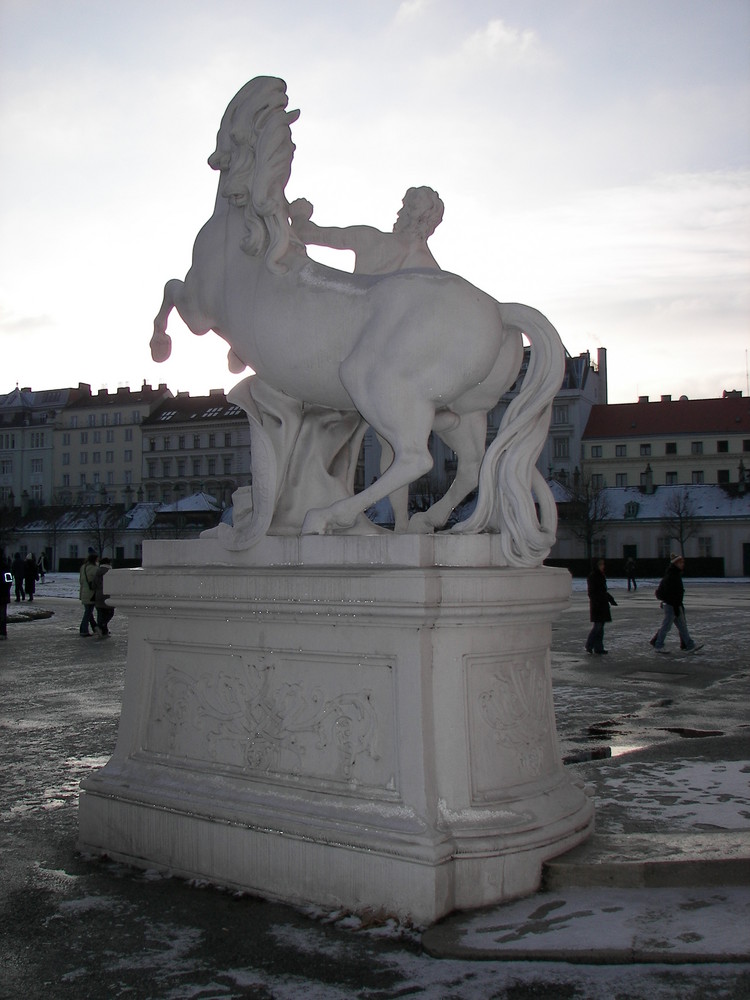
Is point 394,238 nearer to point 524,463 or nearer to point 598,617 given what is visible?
point 524,463

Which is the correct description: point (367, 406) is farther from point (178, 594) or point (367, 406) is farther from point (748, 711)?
point (748, 711)

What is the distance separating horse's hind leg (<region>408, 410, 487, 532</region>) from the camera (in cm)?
412

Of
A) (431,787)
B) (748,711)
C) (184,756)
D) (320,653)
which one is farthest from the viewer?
(748,711)

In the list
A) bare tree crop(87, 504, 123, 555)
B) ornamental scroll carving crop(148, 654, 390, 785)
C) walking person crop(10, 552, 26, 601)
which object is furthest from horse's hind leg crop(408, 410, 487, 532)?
bare tree crop(87, 504, 123, 555)

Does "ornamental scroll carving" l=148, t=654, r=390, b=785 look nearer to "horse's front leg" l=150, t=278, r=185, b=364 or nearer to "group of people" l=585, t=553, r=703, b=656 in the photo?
"horse's front leg" l=150, t=278, r=185, b=364

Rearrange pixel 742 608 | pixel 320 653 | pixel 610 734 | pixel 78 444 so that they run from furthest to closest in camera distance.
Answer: pixel 78 444 → pixel 742 608 → pixel 610 734 → pixel 320 653

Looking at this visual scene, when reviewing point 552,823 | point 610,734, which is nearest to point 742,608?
point 610,734

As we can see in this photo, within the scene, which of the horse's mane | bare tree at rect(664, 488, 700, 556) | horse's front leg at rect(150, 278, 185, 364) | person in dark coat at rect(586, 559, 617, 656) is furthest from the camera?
bare tree at rect(664, 488, 700, 556)

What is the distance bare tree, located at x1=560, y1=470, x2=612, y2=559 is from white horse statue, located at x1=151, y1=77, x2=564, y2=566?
4626 centimetres

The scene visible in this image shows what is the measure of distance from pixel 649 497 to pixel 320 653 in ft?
168

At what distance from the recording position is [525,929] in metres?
2.99

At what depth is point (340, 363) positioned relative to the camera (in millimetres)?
3803

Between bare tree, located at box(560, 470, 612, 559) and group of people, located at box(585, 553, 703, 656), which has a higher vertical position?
bare tree, located at box(560, 470, 612, 559)

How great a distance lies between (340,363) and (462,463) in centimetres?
72
